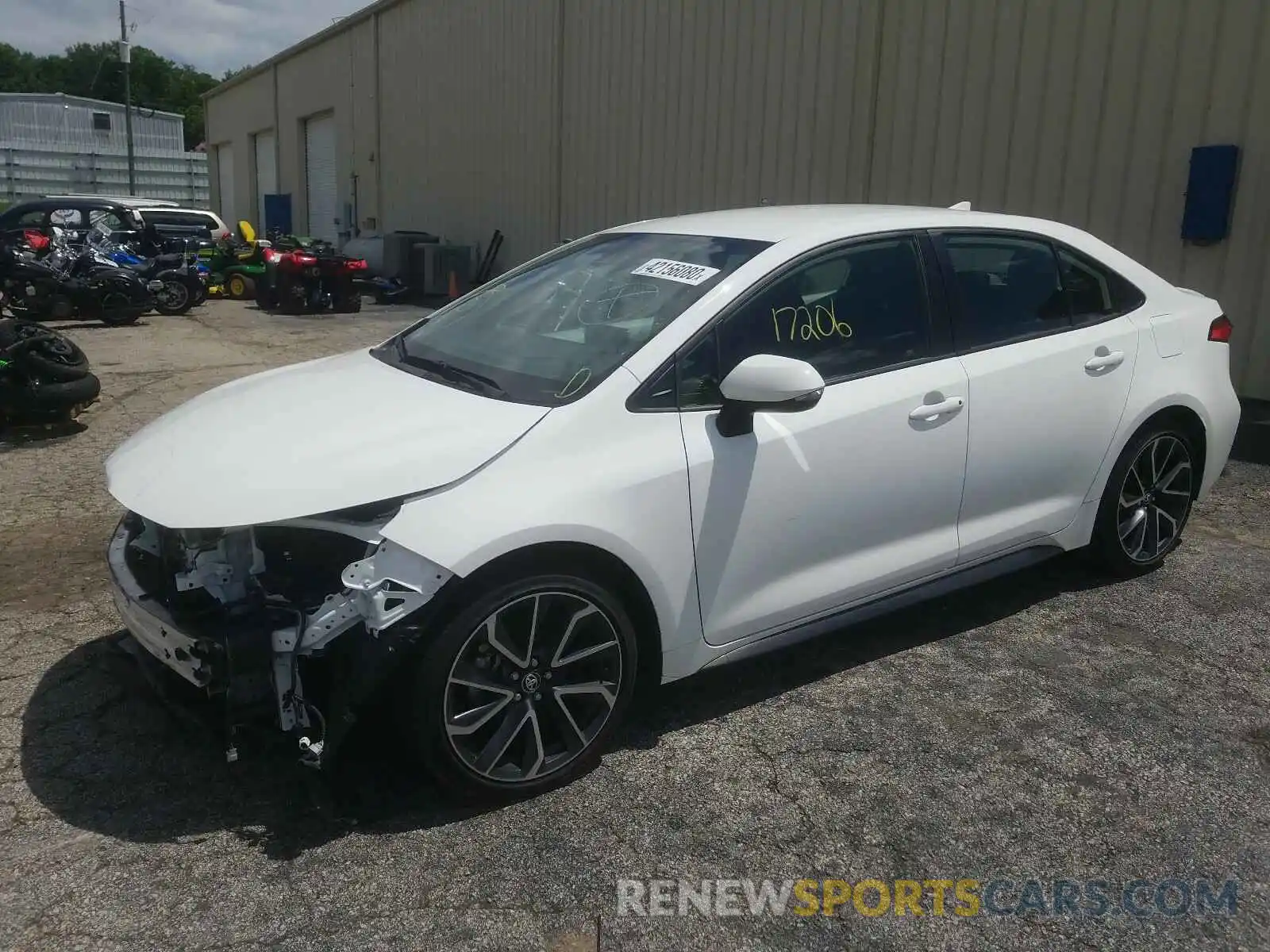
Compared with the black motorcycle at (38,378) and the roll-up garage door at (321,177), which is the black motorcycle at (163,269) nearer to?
the black motorcycle at (38,378)

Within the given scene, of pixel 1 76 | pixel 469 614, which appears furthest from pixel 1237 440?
pixel 1 76

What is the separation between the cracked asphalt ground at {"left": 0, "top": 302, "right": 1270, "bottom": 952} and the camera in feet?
8.26

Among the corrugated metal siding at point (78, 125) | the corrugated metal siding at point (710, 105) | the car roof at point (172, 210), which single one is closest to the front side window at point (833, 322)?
the corrugated metal siding at point (710, 105)

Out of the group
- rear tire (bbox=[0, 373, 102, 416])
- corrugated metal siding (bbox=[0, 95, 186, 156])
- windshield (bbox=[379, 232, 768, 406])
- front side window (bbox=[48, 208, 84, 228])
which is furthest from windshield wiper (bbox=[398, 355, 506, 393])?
corrugated metal siding (bbox=[0, 95, 186, 156])

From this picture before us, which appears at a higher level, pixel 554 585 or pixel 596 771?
pixel 554 585

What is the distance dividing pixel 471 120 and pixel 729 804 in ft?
56.4

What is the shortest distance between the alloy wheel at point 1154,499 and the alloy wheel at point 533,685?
2.58m

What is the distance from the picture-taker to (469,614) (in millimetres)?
2742

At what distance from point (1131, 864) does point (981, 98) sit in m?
7.65

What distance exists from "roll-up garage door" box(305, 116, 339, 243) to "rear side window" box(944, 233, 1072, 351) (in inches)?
916

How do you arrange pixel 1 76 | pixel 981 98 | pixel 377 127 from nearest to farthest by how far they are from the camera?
pixel 981 98, pixel 377 127, pixel 1 76

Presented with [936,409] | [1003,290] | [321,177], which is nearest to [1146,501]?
[1003,290]

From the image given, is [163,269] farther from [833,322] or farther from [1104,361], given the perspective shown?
[1104,361]

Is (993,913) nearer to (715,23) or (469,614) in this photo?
(469,614)
